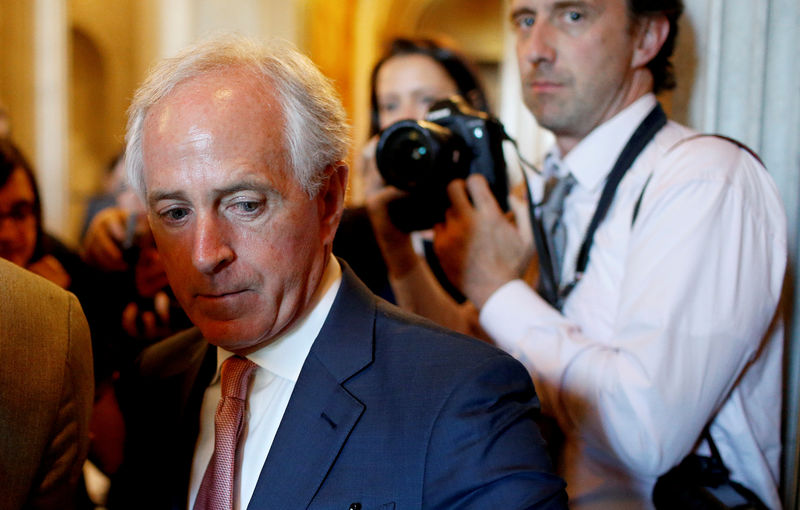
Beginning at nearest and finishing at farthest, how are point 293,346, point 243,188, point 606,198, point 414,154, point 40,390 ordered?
point 40,390 → point 243,188 → point 293,346 → point 606,198 → point 414,154

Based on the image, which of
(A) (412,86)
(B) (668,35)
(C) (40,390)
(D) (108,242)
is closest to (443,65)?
(A) (412,86)

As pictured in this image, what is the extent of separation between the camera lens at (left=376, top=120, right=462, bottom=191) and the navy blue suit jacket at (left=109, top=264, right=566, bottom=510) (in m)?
0.44

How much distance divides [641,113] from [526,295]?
0.45 meters

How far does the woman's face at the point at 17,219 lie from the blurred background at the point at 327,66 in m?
0.66

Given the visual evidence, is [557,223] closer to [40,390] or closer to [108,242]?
[40,390]

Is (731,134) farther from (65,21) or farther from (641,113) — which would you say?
(65,21)

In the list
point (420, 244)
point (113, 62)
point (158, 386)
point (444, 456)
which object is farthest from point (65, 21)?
point (444, 456)

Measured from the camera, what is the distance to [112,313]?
7.70 ft

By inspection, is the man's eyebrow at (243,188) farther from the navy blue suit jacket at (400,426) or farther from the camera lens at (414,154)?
the camera lens at (414,154)

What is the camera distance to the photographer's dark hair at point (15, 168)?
2188 millimetres

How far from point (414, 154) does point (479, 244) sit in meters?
0.23

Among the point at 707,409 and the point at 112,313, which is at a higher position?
the point at 707,409

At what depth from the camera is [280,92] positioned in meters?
1.15

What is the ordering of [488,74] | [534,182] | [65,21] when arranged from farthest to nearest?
1. [488,74]
2. [65,21]
3. [534,182]
